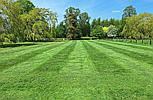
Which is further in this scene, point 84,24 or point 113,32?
point 113,32

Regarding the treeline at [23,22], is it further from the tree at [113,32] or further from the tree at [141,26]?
the tree at [113,32]

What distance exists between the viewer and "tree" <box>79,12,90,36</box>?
152 meters

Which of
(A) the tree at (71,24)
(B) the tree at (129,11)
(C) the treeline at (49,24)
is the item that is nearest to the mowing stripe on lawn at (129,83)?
(C) the treeline at (49,24)

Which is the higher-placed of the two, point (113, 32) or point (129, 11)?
point (129, 11)

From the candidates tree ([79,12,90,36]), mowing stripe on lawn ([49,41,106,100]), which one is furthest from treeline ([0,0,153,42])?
mowing stripe on lawn ([49,41,106,100])

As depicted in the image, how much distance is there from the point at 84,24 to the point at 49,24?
6714 cm

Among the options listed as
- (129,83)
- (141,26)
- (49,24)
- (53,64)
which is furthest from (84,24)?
(129,83)

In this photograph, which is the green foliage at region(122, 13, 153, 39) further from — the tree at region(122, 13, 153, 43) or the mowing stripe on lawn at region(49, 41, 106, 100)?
the mowing stripe on lawn at region(49, 41, 106, 100)

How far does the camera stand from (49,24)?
8819cm

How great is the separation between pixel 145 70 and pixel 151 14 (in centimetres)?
7340

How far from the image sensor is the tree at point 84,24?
5965 inches

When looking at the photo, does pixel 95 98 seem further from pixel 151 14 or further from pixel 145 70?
pixel 151 14

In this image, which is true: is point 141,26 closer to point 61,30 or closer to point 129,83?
point 61,30

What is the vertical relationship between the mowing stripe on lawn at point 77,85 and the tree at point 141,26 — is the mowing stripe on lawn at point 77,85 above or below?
below
